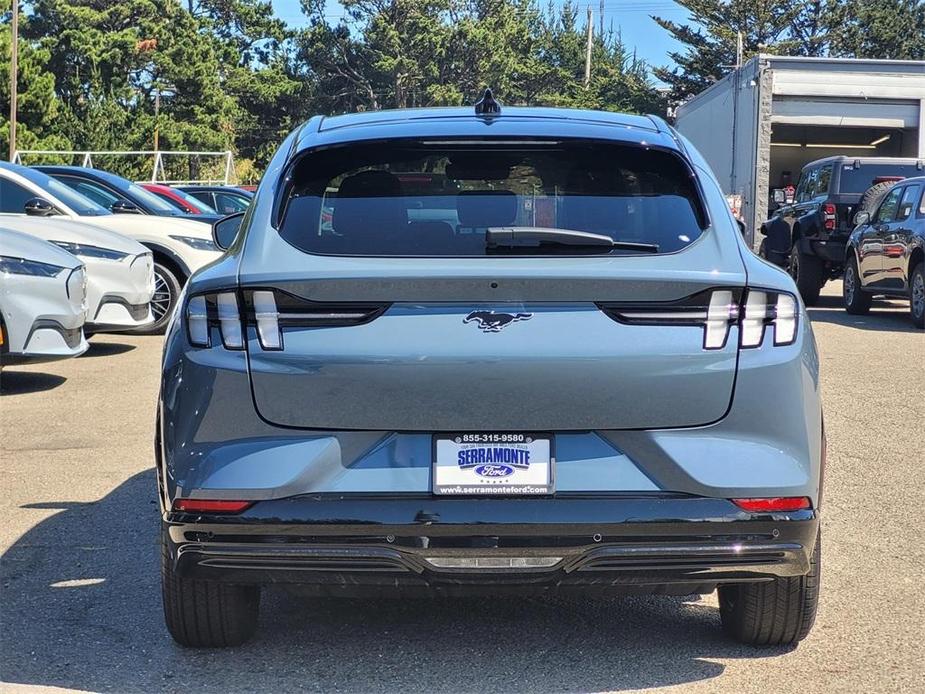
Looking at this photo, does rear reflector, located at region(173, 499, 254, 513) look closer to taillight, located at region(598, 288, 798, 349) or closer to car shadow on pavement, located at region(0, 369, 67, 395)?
taillight, located at region(598, 288, 798, 349)

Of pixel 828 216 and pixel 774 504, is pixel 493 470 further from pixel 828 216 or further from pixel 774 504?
pixel 828 216

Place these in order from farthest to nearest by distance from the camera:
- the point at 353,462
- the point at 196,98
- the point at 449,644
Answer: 1. the point at 196,98
2. the point at 449,644
3. the point at 353,462

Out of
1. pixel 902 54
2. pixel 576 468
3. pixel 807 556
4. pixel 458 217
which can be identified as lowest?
pixel 807 556

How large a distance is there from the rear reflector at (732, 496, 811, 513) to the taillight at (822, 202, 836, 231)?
575 inches

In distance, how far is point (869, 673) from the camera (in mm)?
4031

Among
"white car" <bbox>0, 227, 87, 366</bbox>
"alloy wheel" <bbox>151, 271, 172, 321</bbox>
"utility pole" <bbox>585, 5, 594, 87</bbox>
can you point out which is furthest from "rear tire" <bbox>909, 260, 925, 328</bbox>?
"utility pole" <bbox>585, 5, 594, 87</bbox>

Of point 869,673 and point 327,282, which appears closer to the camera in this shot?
point 327,282

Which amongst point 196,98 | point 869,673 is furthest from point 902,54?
point 869,673

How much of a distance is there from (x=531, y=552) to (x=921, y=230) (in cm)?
1243

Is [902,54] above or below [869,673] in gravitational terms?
above

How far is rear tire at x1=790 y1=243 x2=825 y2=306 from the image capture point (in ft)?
59.1

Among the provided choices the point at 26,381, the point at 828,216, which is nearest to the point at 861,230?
the point at 828,216

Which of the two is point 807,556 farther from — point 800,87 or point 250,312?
point 800,87

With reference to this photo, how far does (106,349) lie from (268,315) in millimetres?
9595
